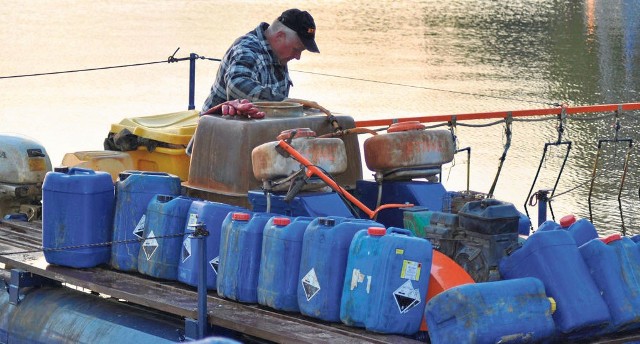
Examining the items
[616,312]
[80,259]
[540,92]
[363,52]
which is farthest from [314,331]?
[363,52]

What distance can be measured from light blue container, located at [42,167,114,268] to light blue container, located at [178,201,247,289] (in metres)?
0.66

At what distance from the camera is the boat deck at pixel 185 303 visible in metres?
5.86

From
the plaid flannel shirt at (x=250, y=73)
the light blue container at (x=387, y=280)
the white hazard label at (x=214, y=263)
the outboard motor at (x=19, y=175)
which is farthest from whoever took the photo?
the outboard motor at (x=19, y=175)

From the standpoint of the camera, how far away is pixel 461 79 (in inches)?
870

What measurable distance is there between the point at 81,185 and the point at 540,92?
13982 mm

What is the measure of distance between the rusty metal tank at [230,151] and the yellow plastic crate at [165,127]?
881 millimetres

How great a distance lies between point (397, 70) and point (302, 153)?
1682cm

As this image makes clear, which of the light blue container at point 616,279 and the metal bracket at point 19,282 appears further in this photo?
the metal bracket at point 19,282

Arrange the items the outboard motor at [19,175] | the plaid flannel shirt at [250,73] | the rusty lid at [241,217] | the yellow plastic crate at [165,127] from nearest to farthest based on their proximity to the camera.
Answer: the rusty lid at [241,217] → the plaid flannel shirt at [250,73] → the yellow plastic crate at [165,127] → the outboard motor at [19,175]

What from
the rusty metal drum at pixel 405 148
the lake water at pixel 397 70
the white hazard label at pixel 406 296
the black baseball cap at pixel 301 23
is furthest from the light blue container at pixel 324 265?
the lake water at pixel 397 70

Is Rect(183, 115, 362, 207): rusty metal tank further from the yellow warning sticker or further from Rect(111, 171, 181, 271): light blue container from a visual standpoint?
the yellow warning sticker

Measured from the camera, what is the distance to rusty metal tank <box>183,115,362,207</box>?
730cm

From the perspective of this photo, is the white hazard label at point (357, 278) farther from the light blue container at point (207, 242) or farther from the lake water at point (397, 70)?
the lake water at point (397, 70)

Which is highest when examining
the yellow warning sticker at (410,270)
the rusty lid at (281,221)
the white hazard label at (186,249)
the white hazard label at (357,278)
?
the rusty lid at (281,221)
